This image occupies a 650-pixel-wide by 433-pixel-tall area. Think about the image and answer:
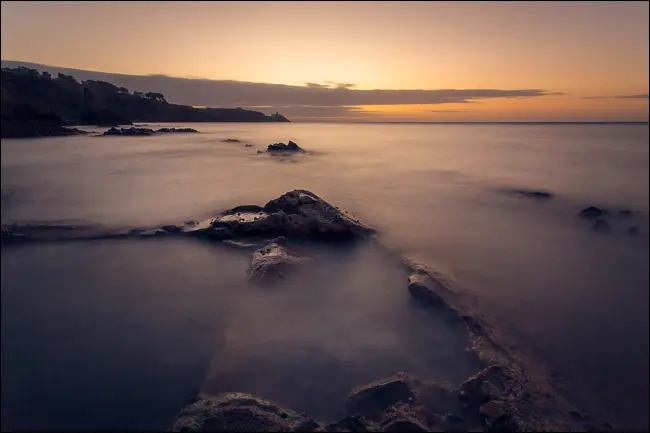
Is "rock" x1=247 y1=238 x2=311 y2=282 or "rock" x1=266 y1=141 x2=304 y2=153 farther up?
"rock" x1=266 y1=141 x2=304 y2=153

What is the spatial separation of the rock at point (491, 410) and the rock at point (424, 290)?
1988 mm

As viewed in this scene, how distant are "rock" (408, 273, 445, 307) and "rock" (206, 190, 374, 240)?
8.39 feet

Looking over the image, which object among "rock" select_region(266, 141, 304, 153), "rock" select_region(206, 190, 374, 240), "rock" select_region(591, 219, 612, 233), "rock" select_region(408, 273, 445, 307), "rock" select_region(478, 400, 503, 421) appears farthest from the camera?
"rock" select_region(266, 141, 304, 153)

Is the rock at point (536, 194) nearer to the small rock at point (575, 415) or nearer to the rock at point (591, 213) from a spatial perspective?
the rock at point (591, 213)

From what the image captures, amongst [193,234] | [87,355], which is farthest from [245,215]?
[87,355]

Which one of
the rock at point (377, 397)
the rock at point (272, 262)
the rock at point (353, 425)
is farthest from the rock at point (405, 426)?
A: the rock at point (272, 262)

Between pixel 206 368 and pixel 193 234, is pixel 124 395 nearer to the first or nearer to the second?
pixel 206 368

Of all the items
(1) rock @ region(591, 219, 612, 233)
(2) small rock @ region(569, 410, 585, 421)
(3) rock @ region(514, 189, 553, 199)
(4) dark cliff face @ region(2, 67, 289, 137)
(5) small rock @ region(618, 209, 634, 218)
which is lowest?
(2) small rock @ region(569, 410, 585, 421)

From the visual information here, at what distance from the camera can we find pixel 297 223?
8.48 m

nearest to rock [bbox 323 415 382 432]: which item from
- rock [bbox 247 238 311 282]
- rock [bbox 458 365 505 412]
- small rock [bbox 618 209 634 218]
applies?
rock [bbox 458 365 505 412]

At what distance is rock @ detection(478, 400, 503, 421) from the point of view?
11.0 feet

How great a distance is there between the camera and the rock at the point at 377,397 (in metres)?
3.48

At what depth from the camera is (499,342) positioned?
15.0ft

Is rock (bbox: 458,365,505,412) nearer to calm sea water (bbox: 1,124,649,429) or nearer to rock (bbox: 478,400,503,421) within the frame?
rock (bbox: 478,400,503,421)
